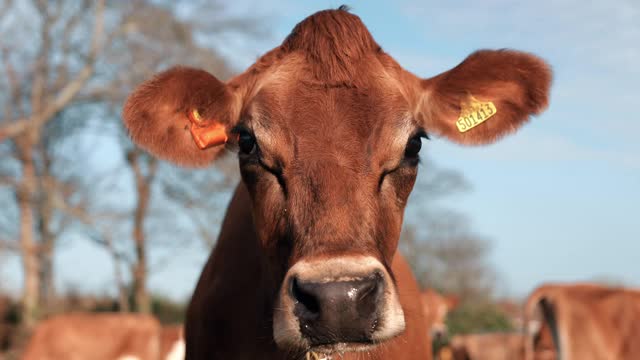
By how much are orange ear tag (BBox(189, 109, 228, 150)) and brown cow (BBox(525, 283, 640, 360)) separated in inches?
412

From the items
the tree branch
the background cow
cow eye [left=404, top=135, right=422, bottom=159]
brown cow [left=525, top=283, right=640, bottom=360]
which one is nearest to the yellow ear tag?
cow eye [left=404, top=135, right=422, bottom=159]

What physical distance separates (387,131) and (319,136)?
28 centimetres

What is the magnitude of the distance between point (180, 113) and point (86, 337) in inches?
554

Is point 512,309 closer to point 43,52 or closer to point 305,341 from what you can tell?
point 43,52

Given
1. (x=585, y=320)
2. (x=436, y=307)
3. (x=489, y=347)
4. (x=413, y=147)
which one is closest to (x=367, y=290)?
(x=413, y=147)

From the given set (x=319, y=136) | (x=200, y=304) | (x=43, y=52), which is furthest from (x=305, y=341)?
(x=43, y=52)

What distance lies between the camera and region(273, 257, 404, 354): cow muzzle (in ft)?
9.16

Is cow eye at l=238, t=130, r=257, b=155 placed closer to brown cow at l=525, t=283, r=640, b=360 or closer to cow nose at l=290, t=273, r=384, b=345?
cow nose at l=290, t=273, r=384, b=345

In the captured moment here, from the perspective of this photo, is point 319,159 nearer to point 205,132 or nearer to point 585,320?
point 205,132

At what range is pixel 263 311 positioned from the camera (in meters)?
3.73

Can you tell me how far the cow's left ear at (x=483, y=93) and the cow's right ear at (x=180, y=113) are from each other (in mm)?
877

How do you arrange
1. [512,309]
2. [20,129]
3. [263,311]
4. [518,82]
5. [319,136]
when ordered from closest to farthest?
[319,136] < [263,311] < [518,82] < [20,129] < [512,309]


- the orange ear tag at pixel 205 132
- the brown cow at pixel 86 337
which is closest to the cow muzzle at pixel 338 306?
the orange ear tag at pixel 205 132

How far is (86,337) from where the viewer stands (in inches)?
674
